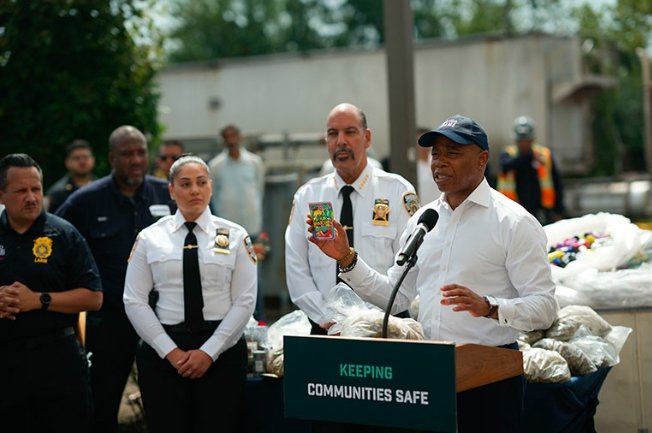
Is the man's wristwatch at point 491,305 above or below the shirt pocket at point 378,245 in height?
below

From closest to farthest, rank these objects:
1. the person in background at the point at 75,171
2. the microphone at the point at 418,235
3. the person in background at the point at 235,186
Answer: the microphone at the point at 418,235 < the person in background at the point at 75,171 < the person in background at the point at 235,186

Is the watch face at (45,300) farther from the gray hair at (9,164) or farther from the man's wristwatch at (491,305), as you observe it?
the man's wristwatch at (491,305)

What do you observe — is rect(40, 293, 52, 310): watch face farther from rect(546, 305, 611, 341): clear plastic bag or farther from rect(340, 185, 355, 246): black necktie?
rect(546, 305, 611, 341): clear plastic bag

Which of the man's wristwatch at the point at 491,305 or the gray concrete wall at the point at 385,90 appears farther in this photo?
the gray concrete wall at the point at 385,90

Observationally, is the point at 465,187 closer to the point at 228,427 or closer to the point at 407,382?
the point at 407,382

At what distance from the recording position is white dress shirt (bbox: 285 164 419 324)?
5.22 meters

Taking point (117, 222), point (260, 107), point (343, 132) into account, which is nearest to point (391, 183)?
point (343, 132)

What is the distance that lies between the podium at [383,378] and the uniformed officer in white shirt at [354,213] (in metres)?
1.48

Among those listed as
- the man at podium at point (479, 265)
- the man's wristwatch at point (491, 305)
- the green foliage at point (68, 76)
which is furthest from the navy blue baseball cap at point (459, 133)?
the green foliage at point (68, 76)

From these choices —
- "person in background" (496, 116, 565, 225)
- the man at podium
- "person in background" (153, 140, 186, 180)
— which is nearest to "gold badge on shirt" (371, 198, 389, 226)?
the man at podium

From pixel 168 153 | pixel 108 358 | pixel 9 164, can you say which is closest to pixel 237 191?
pixel 168 153

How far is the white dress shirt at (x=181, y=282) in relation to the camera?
4.99 metres

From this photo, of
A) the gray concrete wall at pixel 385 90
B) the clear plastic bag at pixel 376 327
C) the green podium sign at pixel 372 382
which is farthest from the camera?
the gray concrete wall at pixel 385 90

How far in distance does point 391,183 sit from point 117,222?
1.88 metres
